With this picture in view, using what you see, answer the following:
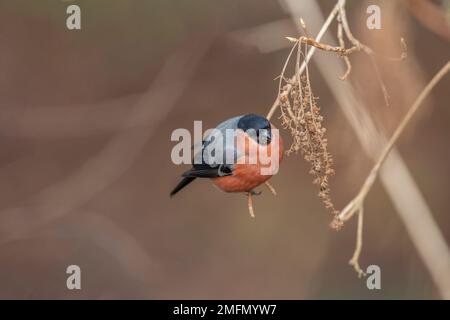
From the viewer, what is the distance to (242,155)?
2891 mm

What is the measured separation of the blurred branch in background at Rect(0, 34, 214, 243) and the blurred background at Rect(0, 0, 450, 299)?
0.05 ft

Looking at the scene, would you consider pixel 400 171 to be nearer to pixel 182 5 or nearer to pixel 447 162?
pixel 447 162

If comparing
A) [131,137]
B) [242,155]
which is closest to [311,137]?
[242,155]

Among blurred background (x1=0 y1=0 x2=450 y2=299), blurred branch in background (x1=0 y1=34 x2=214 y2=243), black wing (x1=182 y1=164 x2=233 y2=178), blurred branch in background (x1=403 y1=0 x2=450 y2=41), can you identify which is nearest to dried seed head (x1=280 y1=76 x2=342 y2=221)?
blurred branch in background (x1=403 y1=0 x2=450 y2=41)

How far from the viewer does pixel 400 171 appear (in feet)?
10.9

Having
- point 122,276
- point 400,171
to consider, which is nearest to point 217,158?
point 400,171

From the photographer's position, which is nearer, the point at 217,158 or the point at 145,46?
the point at 217,158

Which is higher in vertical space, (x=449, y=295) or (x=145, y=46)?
(x=145, y=46)

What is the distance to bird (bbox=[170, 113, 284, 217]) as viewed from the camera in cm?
276

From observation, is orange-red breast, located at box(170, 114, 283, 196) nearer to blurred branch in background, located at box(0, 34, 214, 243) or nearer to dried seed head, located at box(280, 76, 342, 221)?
dried seed head, located at box(280, 76, 342, 221)

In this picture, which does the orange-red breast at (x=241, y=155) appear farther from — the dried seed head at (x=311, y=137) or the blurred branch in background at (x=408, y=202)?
the dried seed head at (x=311, y=137)

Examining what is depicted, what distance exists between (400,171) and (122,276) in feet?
10.4

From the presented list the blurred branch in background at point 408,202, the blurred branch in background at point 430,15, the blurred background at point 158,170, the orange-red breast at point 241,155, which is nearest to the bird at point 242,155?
the orange-red breast at point 241,155

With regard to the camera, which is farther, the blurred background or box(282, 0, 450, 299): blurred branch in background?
the blurred background
